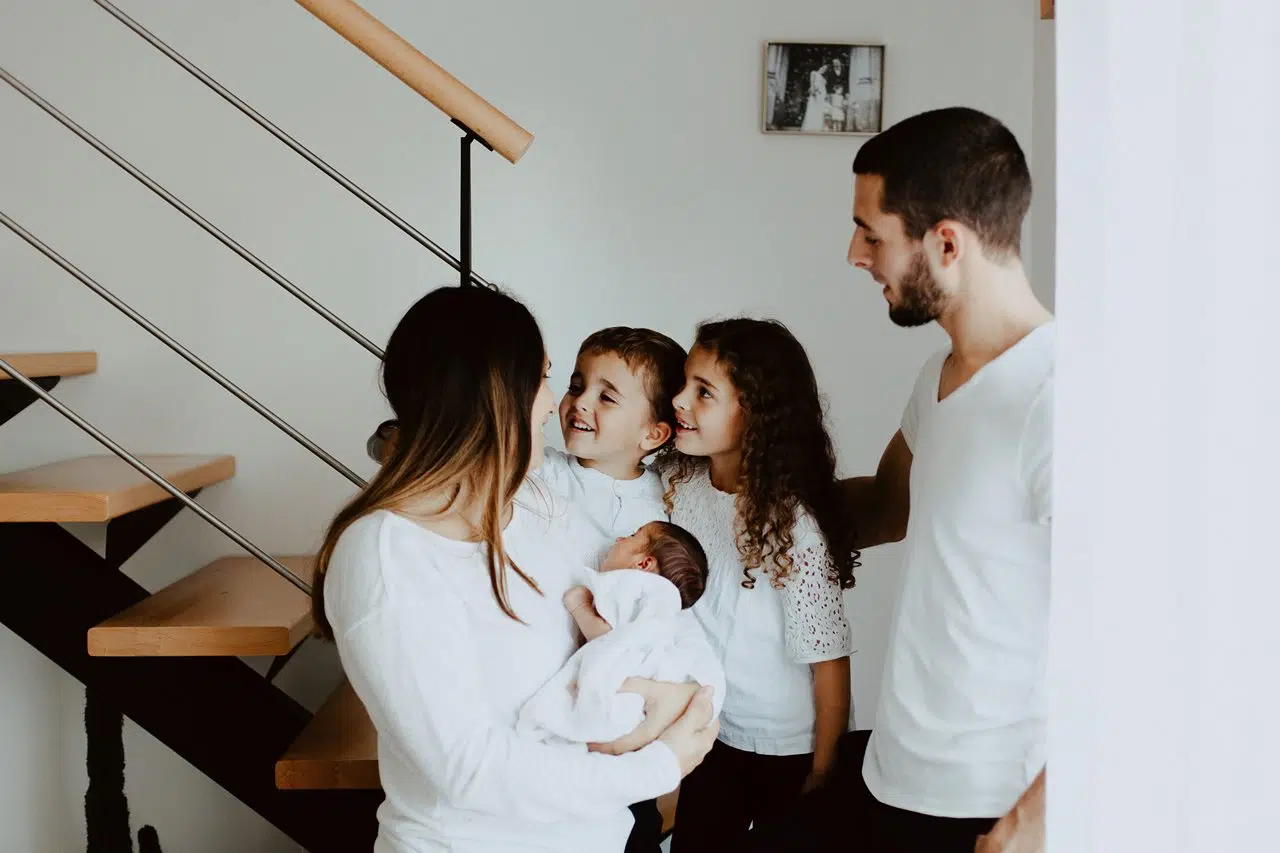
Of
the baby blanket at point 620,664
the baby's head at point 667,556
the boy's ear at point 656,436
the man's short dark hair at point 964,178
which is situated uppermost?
the man's short dark hair at point 964,178

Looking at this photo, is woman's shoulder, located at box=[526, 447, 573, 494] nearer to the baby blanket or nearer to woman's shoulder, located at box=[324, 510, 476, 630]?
the baby blanket

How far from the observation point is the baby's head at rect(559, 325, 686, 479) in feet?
6.05

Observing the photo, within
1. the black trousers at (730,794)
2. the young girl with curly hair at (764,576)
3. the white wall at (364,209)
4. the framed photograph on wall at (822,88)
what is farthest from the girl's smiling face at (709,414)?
the framed photograph on wall at (822,88)

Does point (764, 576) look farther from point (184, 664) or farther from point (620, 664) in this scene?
point (184, 664)

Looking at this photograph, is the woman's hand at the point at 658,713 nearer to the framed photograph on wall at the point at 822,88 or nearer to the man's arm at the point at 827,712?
the man's arm at the point at 827,712

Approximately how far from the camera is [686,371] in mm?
1840

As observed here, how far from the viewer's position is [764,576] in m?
1.73

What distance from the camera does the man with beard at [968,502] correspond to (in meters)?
1.27

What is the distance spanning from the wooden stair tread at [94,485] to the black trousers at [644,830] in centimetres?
96

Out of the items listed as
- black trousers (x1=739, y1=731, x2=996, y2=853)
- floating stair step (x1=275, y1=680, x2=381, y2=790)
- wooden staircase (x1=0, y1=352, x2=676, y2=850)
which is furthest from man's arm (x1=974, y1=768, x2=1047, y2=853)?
floating stair step (x1=275, y1=680, x2=381, y2=790)

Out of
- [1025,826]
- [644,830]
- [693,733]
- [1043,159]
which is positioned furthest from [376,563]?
[1043,159]

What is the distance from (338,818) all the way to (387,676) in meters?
0.91

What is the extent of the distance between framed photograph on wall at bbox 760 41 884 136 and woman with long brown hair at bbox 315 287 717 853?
5.20 ft

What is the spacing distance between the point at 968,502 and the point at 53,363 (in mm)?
2034
